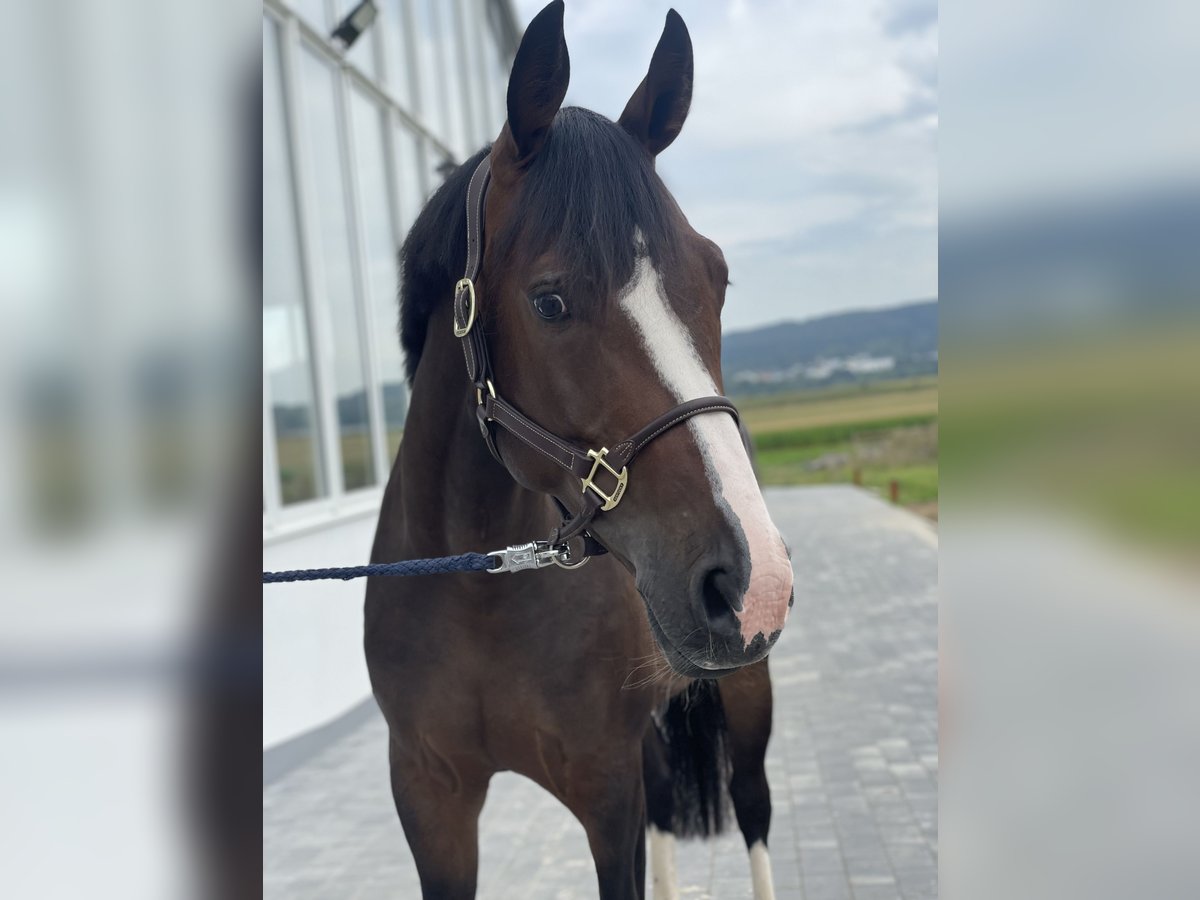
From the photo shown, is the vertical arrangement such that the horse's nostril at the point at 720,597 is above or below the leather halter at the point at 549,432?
below

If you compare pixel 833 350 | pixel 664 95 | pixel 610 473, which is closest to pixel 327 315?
pixel 664 95

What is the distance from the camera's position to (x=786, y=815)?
417 cm

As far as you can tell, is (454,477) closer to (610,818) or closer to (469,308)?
(469,308)

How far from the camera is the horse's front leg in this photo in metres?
1.89

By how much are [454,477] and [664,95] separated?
2.69 feet

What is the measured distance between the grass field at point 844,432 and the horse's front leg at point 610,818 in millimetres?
22797

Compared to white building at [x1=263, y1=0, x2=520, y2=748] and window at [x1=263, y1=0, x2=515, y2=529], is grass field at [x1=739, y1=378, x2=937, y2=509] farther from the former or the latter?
white building at [x1=263, y1=0, x2=520, y2=748]

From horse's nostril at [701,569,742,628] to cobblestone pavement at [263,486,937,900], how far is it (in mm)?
2438

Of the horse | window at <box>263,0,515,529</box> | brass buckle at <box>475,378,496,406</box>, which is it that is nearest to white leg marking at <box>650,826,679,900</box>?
the horse

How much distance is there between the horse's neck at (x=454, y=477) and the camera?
6.17ft
